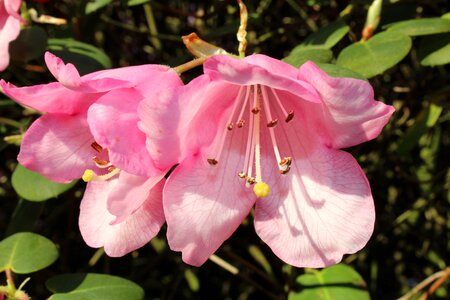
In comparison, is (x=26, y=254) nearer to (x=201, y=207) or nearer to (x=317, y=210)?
(x=201, y=207)

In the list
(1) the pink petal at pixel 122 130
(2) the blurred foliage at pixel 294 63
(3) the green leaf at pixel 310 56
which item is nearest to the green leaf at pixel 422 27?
(2) the blurred foliage at pixel 294 63

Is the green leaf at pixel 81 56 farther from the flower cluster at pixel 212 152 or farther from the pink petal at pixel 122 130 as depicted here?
the pink petal at pixel 122 130

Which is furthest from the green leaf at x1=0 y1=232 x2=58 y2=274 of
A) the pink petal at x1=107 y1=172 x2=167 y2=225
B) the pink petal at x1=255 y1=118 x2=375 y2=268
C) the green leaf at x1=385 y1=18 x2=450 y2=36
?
the green leaf at x1=385 y1=18 x2=450 y2=36

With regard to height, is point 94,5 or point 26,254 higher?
point 94,5

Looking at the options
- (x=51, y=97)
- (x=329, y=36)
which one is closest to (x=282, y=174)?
(x=329, y=36)

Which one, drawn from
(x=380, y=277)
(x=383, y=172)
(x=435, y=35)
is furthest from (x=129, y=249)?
(x=380, y=277)

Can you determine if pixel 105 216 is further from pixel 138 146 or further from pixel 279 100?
pixel 279 100
